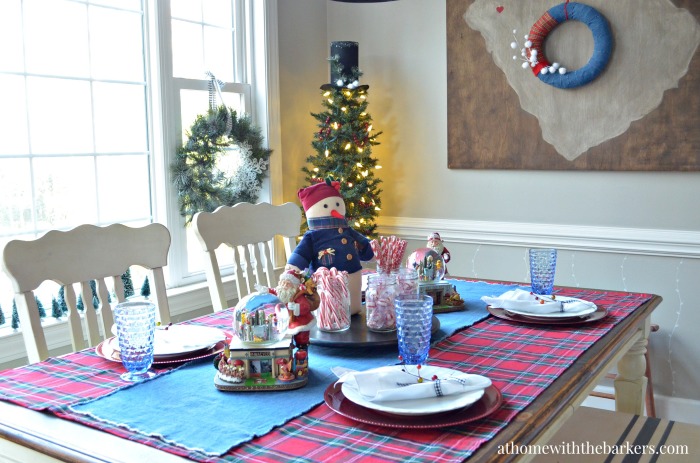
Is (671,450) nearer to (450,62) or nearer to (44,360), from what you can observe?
(44,360)

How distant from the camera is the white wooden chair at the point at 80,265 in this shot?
1646mm

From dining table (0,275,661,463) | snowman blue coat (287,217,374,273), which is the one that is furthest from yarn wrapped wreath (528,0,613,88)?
snowman blue coat (287,217,374,273)

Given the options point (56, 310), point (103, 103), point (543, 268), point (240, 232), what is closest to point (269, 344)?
point (543, 268)

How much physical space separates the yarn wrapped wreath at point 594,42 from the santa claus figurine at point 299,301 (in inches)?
85.8

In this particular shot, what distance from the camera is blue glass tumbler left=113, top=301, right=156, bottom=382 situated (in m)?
1.34

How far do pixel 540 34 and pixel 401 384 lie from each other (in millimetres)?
2457

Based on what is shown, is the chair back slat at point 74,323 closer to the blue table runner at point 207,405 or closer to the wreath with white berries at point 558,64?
the blue table runner at point 207,405

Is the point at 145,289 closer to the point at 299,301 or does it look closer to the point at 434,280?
the point at 434,280

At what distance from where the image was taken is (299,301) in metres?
1.41

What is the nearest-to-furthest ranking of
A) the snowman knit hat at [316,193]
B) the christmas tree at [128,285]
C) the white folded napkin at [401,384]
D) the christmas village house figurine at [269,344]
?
the white folded napkin at [401,384] → the christmas village house figurine at [269,344] → the snowman knit hat at [316,193] → the christmas tree at [128,285]

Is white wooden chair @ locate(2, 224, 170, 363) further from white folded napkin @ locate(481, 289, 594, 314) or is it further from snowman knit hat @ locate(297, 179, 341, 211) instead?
white folded napkin @ locate(481, 289, 594, 314)

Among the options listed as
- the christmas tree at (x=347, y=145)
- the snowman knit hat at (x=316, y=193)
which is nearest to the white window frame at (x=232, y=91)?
the christmas tree at (x=347, y=145)

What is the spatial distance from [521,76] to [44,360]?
2523 mm

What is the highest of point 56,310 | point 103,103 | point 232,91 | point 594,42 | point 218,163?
point 594,42
